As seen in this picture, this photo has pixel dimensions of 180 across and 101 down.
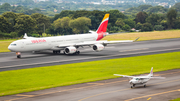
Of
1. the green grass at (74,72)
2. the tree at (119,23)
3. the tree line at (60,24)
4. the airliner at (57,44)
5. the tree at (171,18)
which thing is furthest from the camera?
the tree at (171,18)

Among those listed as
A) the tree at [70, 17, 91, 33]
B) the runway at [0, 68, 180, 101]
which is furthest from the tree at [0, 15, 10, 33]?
the runway at [0, 68, 180, 101]

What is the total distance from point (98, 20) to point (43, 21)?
1437 inches

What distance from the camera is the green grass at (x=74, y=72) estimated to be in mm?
40594

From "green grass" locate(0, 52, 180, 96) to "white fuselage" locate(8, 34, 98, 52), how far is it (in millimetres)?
14434

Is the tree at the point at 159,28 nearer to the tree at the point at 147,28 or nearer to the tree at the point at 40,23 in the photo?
the tree at the point at 147,28

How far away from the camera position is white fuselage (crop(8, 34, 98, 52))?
65500 millimetres

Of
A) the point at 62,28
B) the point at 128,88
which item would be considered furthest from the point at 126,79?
the point at 62,28

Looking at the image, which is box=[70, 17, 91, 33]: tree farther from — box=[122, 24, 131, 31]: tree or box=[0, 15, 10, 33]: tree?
box=[0, 15, 10, 33]: tree

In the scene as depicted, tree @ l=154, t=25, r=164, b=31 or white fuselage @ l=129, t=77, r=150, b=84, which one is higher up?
tree @ l=154, t=25, r=164, b=31

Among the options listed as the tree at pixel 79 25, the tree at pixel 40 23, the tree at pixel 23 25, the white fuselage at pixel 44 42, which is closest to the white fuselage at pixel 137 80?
the white fuselage at pixel 44 42

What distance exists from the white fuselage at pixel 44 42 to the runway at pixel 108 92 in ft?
100

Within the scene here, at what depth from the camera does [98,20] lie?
175625 mm

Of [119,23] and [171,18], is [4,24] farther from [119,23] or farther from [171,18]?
[171,18]

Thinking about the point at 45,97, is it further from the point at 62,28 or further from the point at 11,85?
the point at 62,28
